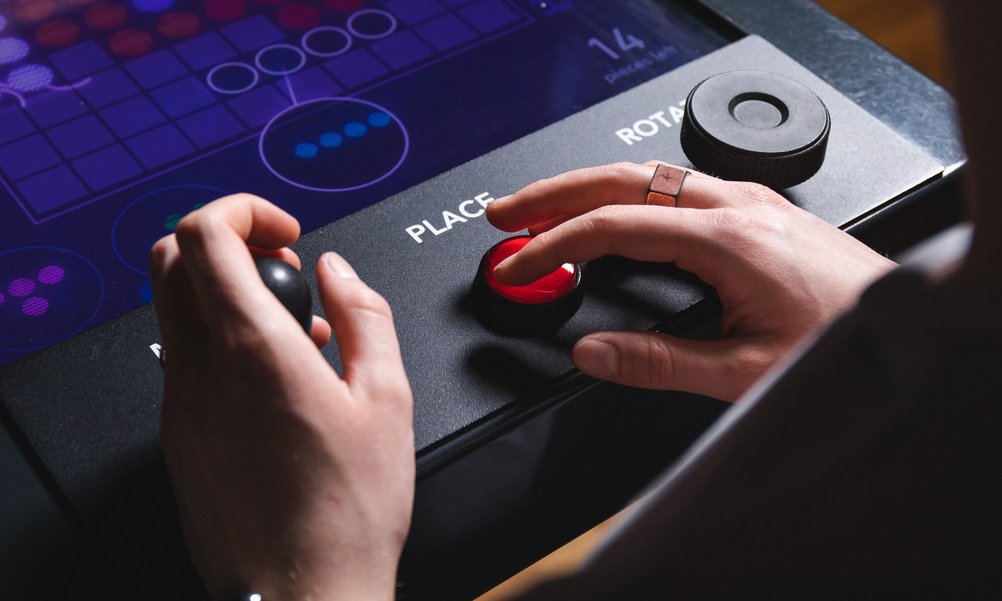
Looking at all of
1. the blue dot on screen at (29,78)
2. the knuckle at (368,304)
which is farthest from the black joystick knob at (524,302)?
the blue dot on screen at (29,78)

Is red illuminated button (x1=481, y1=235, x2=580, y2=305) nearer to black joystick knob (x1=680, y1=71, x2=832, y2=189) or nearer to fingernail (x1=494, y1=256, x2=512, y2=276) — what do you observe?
fingernail (x1=494, y1=256, x2=512, y2=276)

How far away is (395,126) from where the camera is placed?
0.98 metres

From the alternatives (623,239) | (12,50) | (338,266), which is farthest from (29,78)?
(623,239)

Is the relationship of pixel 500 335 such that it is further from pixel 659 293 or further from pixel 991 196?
pixel 991 196

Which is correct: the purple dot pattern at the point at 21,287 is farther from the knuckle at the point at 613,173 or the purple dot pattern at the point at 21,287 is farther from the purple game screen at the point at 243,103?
the knuckle at the point at 613,173

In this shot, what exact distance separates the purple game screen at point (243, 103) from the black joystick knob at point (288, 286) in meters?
0.25

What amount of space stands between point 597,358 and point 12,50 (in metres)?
0.71

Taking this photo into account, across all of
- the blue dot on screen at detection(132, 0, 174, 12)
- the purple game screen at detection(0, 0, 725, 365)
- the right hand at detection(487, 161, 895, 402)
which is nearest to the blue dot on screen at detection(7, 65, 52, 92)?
the purple game screen at detection(0, 0, 725, 365)

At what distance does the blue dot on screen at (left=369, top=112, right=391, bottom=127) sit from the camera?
98 centimetres

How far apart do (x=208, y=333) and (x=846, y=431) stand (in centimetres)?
42

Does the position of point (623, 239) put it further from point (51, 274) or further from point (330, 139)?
point (51, 274)

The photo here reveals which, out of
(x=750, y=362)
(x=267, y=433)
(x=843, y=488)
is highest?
(x=843, y=488)

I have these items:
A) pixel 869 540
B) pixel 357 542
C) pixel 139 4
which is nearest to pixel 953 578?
pixel 869 540

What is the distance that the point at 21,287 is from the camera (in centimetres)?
83
